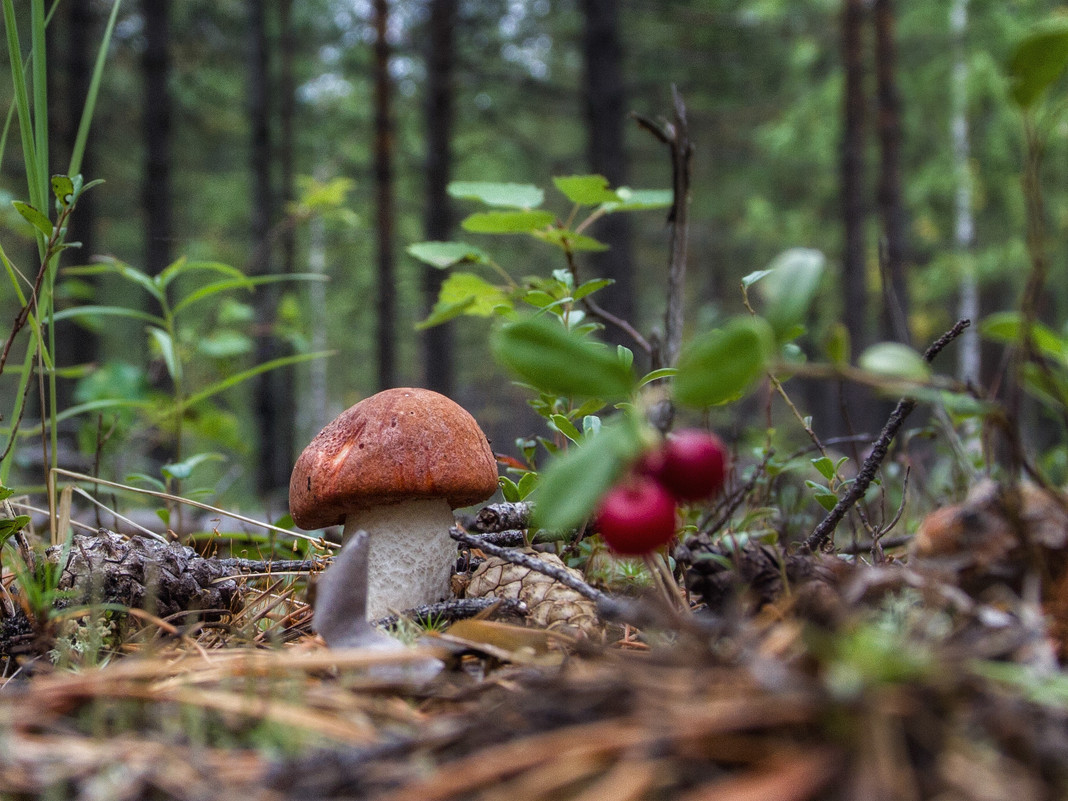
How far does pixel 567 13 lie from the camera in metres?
13.4

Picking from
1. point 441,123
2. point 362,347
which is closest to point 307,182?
point 441,123

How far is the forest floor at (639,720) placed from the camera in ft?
1.95

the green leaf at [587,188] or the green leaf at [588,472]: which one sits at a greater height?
the green leaf at [587,188]

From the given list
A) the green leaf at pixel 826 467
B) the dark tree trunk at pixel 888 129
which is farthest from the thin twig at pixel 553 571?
the dark tree trunk at pixel 888 129

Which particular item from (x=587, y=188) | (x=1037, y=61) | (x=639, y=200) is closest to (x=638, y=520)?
(x=1037, y=61)

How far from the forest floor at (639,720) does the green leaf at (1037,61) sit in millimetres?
483

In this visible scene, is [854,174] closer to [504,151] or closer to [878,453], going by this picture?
[504,151]

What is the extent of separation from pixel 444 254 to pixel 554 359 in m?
1.20

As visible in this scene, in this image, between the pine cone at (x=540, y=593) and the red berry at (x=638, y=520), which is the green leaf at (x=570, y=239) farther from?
the red berry at (x=638, y=520)

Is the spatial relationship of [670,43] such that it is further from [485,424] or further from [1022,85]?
[1022,85]

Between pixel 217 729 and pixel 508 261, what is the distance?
12522mm

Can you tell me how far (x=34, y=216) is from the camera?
1.31 meters

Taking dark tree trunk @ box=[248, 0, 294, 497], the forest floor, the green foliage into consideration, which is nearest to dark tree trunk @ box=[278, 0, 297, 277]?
dark tree trunk @ box=[248, 0, 294, 497]

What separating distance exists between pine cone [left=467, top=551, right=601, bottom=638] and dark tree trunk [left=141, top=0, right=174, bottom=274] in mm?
7410
